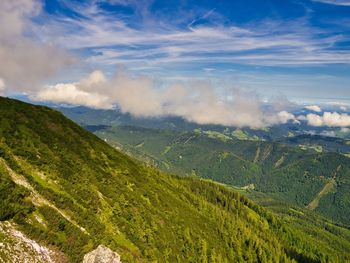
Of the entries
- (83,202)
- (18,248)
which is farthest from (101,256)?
(83,202)

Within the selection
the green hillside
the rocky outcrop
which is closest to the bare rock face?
the green hillside

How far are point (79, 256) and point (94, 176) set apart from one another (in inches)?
1921

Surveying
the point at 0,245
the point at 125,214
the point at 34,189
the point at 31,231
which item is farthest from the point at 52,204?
the point at 125,214

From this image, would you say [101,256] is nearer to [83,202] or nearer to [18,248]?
[18,248]

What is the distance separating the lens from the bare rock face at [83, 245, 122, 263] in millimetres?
64375

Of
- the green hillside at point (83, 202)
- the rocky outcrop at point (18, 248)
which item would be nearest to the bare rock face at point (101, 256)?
the green hillside at point (83, 202)

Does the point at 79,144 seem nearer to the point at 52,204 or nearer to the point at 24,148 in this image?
the point at 24,148

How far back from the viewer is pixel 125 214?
101 m

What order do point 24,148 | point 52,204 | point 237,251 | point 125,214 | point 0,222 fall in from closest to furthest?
point 0,222 → point 52,204 → point 24,148 → point 125,214 → point 237,251

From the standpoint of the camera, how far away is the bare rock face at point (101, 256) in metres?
64.4

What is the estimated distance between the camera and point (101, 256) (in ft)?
219

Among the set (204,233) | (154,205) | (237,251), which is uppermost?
(154,205)

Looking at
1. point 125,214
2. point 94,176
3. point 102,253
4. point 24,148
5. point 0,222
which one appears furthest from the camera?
point 94,176

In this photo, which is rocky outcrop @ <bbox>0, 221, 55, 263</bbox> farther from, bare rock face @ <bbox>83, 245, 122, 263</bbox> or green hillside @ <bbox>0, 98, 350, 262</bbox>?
bare rock face @ <bbox>83, 245, 122, 263</bbox>
